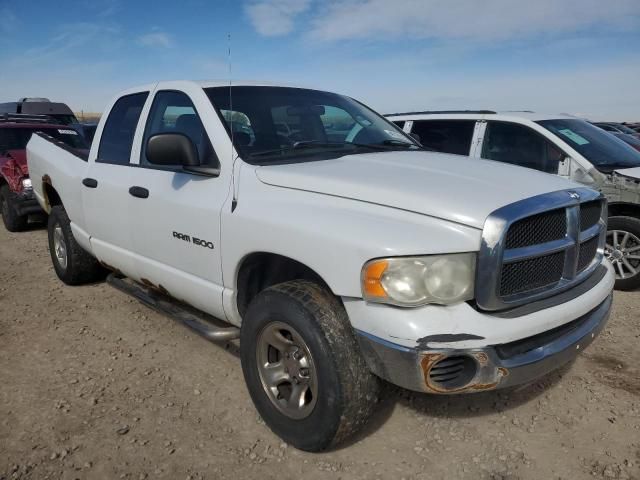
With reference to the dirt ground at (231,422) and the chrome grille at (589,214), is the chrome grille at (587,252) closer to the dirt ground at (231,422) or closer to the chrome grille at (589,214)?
the chrome grille at (589,214)

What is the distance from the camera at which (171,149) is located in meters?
2.93

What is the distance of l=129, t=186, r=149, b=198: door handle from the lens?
11.6 feet

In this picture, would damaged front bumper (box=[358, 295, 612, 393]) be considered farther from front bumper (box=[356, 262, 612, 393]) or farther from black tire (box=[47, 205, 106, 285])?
black tire (box=[47, 205, 106, 285])

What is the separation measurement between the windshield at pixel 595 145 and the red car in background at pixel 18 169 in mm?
6334

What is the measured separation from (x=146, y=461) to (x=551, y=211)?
233 cm

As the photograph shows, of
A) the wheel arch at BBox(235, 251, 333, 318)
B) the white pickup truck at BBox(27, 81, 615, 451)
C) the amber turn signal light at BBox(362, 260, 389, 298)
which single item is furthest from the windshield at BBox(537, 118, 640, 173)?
the amber turn signal light at BBox(362, 260, 389, 298)

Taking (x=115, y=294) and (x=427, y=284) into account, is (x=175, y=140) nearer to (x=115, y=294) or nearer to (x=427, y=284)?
(x=427, y=284)

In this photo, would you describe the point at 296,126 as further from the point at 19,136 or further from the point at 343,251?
the point at 19,136

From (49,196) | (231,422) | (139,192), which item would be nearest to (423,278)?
(231,422)

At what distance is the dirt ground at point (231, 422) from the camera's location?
8.55ft

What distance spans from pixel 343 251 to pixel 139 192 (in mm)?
1861

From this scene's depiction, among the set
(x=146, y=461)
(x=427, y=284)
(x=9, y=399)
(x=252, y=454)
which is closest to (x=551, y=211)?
(x=427, y=284)

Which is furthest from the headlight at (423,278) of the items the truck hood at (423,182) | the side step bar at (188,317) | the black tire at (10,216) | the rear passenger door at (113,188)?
the black tire at (10,216)

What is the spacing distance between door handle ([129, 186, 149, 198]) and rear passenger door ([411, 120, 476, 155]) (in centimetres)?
350
